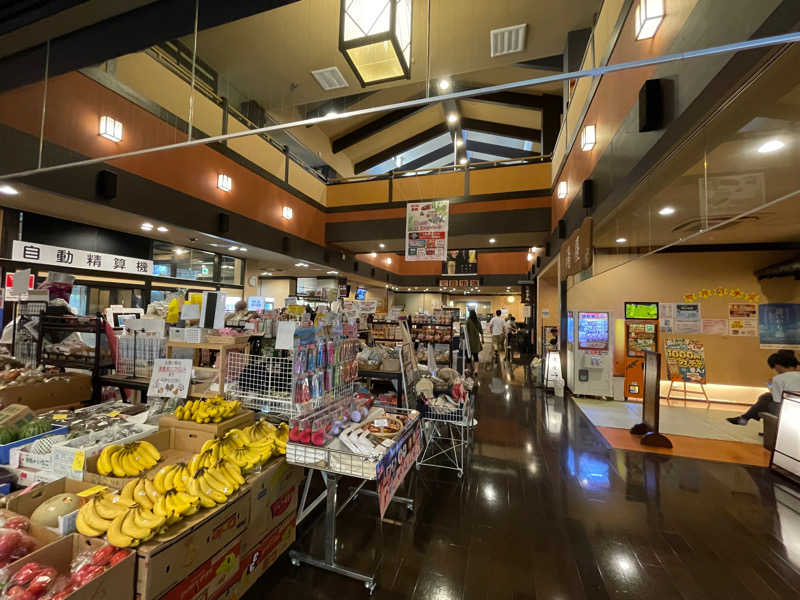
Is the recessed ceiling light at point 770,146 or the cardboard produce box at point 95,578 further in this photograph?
the recessed ceiling light at point 770,146

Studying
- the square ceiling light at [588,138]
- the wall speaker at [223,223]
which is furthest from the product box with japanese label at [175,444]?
the square ceiling light at [588,138]

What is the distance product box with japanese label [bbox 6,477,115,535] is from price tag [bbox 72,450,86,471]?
65 millimetres

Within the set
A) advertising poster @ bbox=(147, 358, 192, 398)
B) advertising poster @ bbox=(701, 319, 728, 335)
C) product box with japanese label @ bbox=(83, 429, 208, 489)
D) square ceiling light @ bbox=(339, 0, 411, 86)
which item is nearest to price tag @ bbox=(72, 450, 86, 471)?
product box with japanese label @ bbox=(83, 429, 208, 489)

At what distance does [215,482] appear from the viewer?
5.76 ft

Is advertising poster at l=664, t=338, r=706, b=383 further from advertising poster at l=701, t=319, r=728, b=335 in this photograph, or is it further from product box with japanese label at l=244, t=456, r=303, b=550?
product box with japanese label at l=244, t=456, r=303, b=550

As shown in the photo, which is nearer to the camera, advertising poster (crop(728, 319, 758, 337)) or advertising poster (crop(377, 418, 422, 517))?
advertising poster (crop(377, 418, 422, 517))

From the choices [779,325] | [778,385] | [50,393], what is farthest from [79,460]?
[779,325]

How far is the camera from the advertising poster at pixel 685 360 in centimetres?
680

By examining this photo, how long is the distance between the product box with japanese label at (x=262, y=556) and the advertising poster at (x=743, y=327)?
8.88 m

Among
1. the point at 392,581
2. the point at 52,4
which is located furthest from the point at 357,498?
the point at 52,4

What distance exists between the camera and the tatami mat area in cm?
493

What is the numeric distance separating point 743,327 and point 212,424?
9452 millimetres

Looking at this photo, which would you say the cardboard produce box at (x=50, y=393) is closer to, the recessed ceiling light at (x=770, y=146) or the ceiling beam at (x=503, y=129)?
the recessed ceiling light at (x=770, y=146)

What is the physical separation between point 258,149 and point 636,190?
6.92 m
